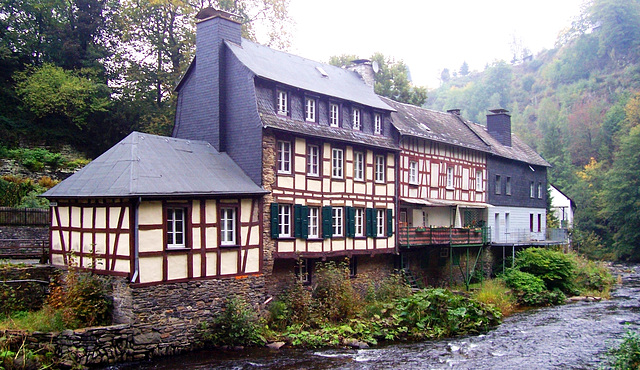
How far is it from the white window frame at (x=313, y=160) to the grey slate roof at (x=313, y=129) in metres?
0.66

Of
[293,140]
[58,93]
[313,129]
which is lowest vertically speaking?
[293,140]

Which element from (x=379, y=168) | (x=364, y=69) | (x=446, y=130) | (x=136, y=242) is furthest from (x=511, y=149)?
(x=136, y=242)

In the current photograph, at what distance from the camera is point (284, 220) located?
21484mm

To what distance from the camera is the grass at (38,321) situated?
1545 cm

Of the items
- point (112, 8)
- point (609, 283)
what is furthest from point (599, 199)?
point (112, 8)

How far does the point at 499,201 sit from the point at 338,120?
16.1 meters

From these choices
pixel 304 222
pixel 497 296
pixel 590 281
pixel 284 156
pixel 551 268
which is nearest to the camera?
pixel 284 156

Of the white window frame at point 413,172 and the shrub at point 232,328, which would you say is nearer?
the shrub at point 232,328

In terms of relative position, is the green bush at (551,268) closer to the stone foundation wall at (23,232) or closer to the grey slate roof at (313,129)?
the grey slate roof at (313,129)

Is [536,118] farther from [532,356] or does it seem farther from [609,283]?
[532,356]

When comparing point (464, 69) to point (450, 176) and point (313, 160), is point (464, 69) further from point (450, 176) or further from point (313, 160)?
point (313, 160)

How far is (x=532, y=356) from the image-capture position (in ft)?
59.1

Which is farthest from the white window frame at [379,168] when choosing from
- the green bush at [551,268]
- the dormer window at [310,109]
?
the green bush at [551,268]

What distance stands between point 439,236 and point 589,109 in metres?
56.5
